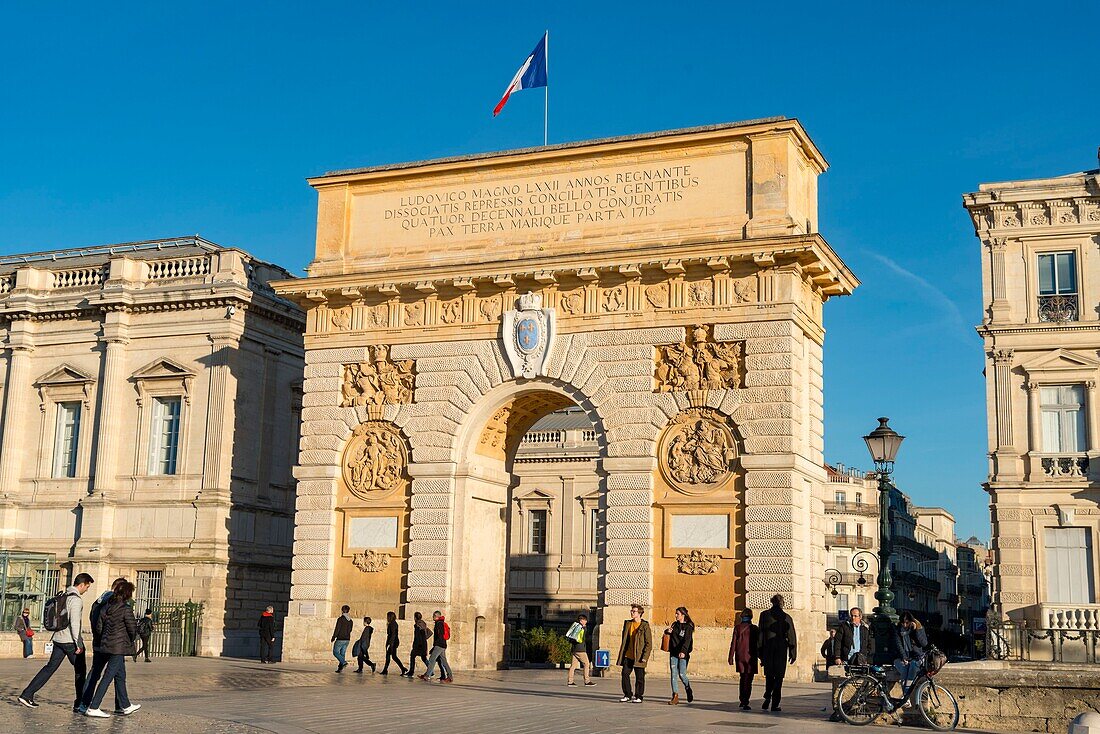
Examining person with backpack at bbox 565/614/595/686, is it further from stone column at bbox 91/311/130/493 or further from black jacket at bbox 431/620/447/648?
stone column at bbox 91/311/130/493

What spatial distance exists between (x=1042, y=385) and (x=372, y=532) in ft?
60.5

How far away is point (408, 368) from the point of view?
2866cm

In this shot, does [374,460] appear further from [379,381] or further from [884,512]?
[884,512]

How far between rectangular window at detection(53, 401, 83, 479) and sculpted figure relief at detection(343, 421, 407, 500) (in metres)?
11.1

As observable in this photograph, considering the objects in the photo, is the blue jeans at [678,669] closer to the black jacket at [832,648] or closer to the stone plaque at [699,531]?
the black jacket at [832,648]

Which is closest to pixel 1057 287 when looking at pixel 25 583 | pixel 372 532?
pixel 372 532

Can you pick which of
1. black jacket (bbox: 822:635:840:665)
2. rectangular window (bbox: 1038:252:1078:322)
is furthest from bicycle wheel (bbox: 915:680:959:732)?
rectangular window (bbox: 1038:252:1078:322)

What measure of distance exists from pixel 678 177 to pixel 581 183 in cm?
216

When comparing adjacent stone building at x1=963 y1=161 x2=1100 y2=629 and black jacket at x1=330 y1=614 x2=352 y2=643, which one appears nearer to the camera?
black jacket at x1=330 y1=614 x2=352 y2=643

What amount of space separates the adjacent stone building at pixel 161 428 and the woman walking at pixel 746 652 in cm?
1828

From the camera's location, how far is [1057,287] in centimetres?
3488

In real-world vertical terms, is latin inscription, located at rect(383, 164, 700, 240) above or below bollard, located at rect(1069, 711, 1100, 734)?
above

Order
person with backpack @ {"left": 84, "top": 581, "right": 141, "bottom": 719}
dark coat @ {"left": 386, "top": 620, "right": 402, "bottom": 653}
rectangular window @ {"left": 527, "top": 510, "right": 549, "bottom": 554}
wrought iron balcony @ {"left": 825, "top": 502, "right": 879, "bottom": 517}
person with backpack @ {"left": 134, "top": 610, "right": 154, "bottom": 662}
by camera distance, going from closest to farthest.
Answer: person with backpack @ {"left": 84, "top": 581, "right": 141, "bottom": 719} → dark coat @ {"left": 386, "top": 620, "right": 402, "bottom": 653} → person with backpack @ {"left": 134, "top": 610, "right": 154, "bottom": 662} → rectangular window @ {"left": 527, "top": 510, "right": 549, "bottom": 554} → wrought iron balcony @ {"left": 825, "top": 502, "right": 879, "bottom": 517}

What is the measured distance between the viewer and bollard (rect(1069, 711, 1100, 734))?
12039mm
